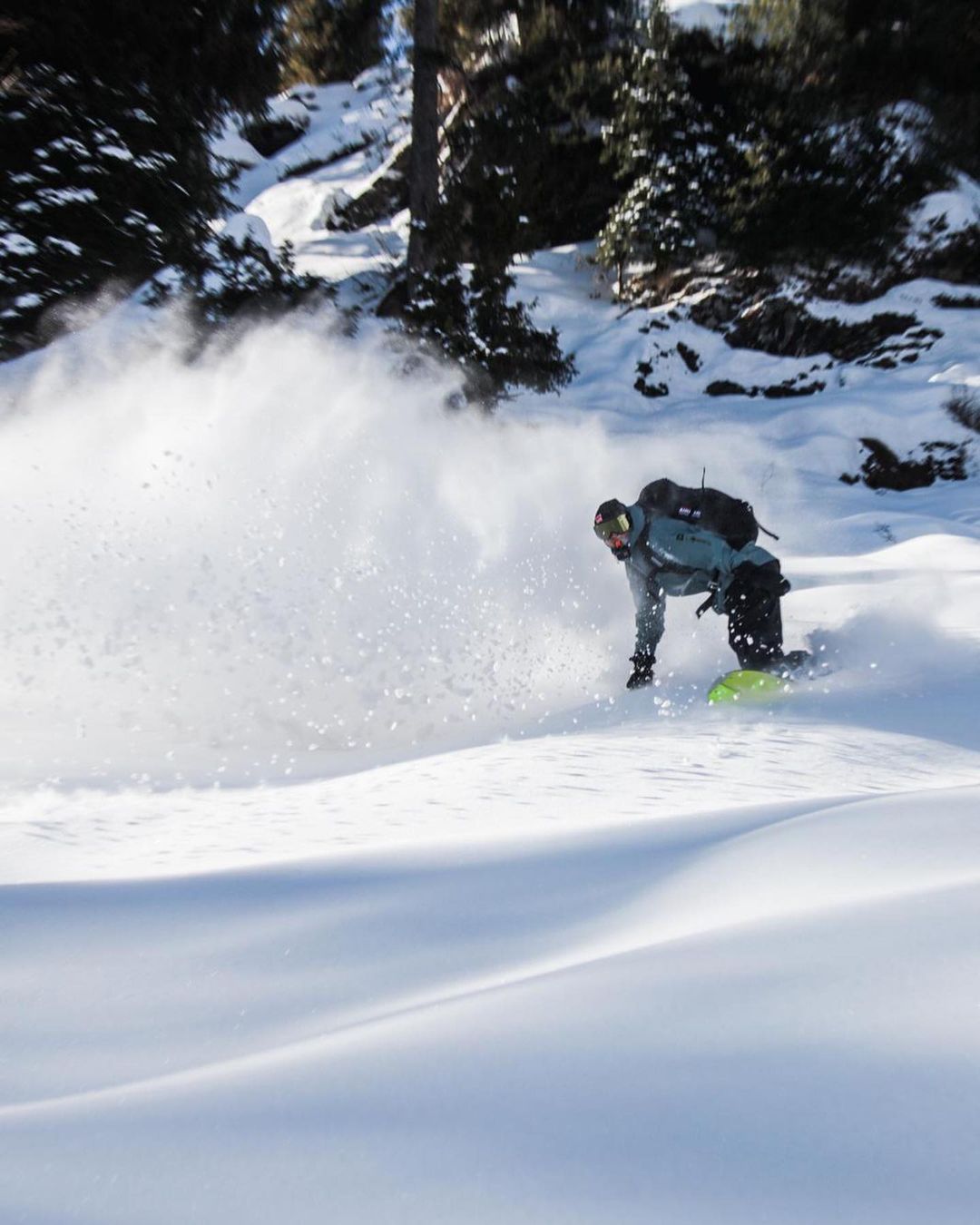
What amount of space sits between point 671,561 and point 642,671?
27.1 inches

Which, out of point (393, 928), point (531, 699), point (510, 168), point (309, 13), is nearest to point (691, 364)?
point (510, 168)

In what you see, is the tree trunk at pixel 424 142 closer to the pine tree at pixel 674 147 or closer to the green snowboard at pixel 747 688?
the pine tree at pixel 674 147

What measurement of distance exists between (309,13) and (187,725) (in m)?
7.66

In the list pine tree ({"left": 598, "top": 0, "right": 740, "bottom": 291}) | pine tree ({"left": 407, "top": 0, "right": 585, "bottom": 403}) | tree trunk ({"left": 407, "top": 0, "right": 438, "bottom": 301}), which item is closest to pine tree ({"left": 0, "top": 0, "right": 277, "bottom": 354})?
pine tree ({"left": 407, "top": 0, "right": 585, "bottom": 403})

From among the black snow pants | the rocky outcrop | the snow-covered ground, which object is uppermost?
the rocky outcrop

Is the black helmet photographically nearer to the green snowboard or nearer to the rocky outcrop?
the green snowboard

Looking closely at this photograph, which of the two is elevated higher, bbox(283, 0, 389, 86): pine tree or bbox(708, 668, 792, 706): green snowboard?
bbox(283, 0, 389, 86): pine tree

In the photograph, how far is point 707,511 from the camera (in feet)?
17.8

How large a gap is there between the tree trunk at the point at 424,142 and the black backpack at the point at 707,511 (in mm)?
8784

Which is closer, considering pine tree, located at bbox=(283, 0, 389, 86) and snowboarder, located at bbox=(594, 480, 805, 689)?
snowboarder, located at bbox=(594, 480, 805, 689)

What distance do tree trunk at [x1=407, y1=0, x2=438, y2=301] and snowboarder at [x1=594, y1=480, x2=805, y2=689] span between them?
8.91 metres

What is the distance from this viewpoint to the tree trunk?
511 inches

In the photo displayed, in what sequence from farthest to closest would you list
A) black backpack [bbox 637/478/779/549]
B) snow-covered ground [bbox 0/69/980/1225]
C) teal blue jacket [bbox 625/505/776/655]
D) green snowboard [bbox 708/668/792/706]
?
black backpack [bbox 637/478/779/549], teal blue jacket [bbox 625/505/776/655], green snowboard [bbox 708/668/792/706], snow-covered ground [bbox 0/69/980/1225]

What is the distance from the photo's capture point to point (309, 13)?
884 centimetres
